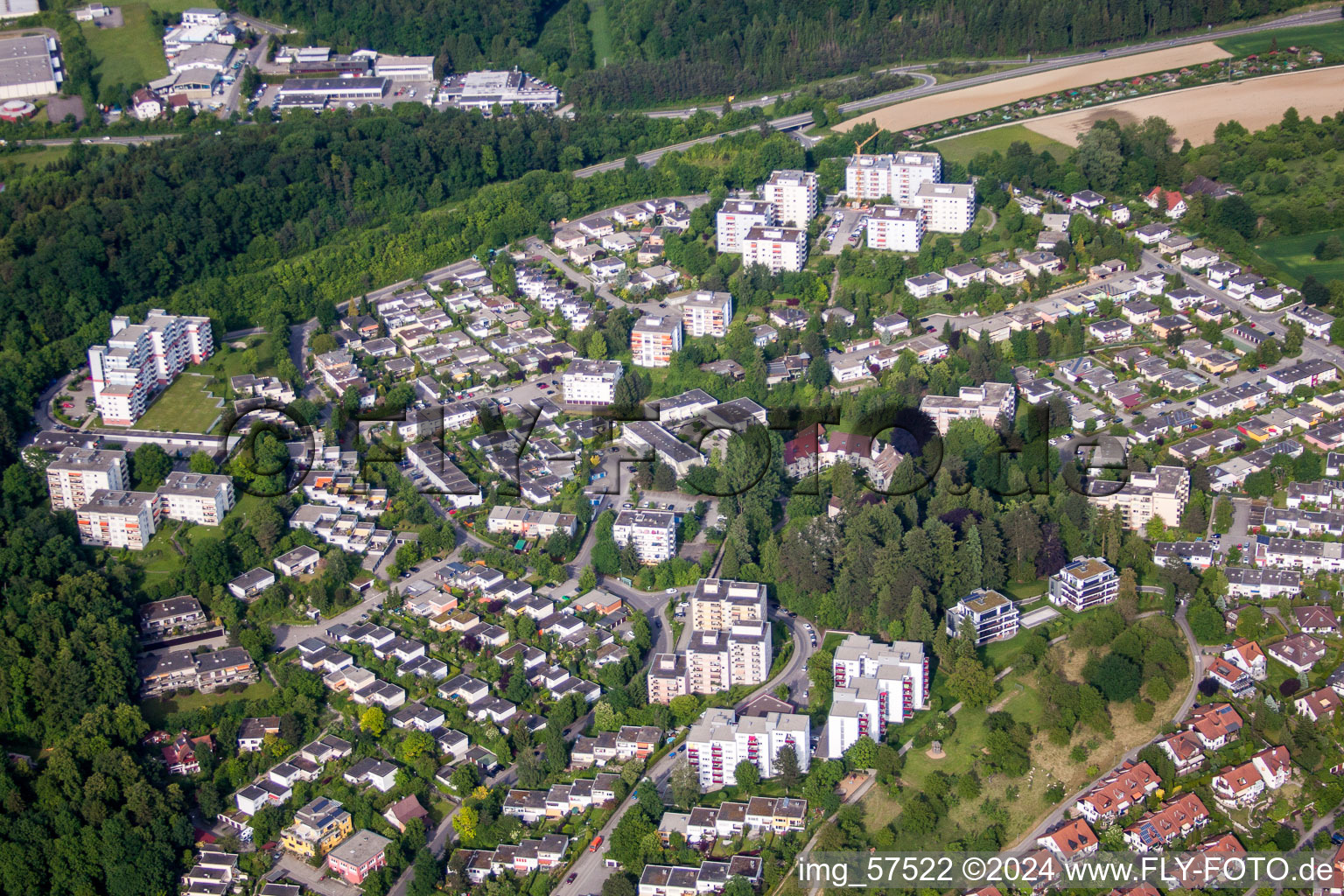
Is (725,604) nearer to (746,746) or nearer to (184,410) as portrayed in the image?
(746,746)

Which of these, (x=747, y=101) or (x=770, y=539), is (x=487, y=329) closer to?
(x=770, y=539)

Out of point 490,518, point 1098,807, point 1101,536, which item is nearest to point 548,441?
point 490,518

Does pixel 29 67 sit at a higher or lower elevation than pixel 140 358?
higher

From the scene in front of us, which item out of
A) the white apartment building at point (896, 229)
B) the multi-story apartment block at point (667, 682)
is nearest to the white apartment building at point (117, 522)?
the multi-story apartment block at point (667, 682)

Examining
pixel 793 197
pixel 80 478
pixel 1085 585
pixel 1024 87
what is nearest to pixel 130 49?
pixel 793 197

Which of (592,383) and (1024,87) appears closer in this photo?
(592,383)
